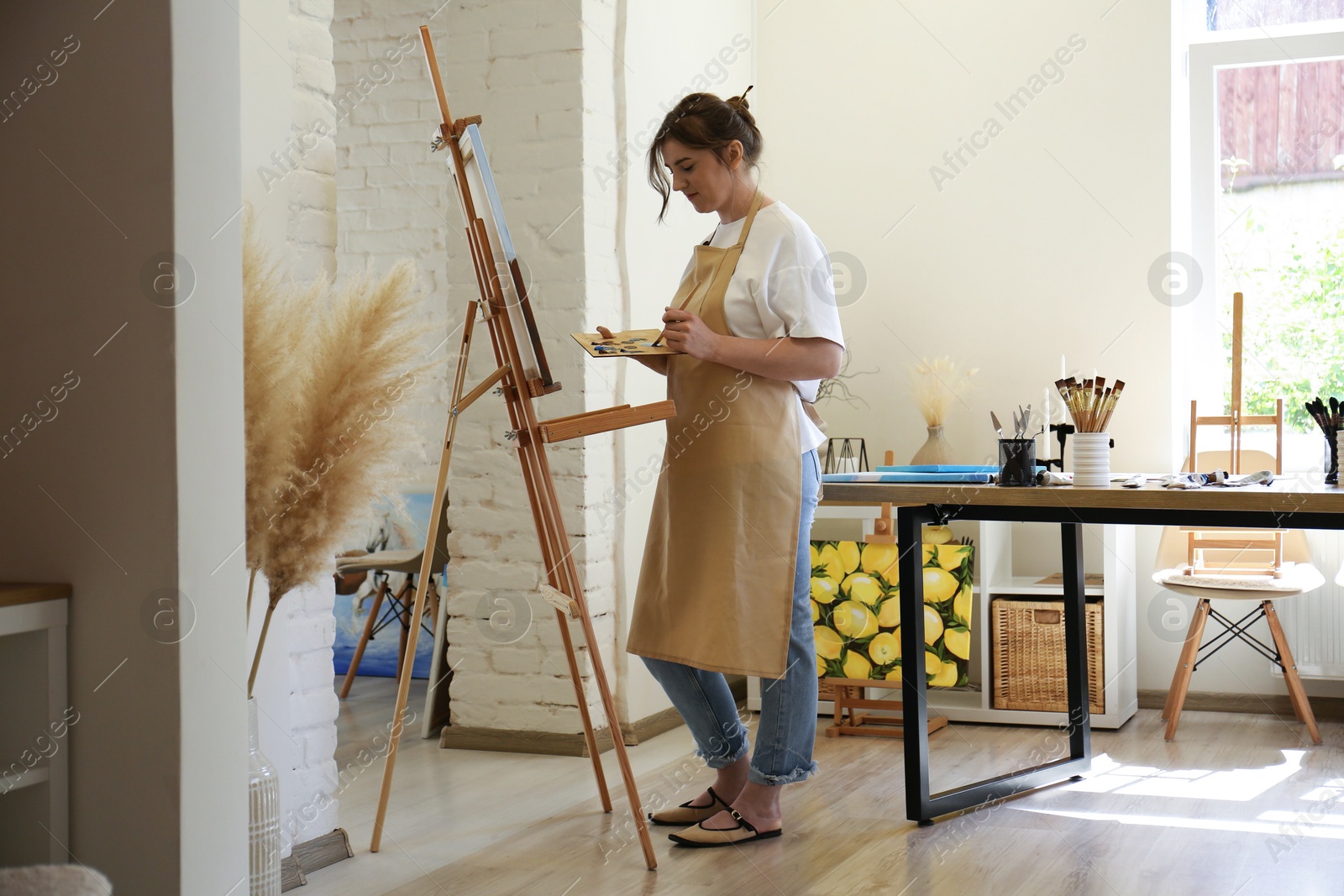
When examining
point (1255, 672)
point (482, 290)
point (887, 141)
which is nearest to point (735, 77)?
point (887, 141)

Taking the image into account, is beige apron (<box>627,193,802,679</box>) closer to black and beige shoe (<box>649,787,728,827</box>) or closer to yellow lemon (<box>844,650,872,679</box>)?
black and beige shoe (<box>649,787,728,827</box>)

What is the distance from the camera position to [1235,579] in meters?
3.62

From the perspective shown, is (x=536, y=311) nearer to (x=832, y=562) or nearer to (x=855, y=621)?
(x=832, y=562)

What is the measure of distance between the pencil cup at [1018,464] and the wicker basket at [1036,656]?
110 centimetres

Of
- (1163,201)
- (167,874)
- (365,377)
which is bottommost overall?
(167,874)

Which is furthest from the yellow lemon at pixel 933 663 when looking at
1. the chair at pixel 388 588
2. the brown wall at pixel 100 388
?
the brown wall at pixel 100 388

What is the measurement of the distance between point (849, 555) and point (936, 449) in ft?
1.80

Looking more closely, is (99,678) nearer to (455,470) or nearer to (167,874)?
(167,874)

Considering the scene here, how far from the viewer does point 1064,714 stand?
3.81 meters

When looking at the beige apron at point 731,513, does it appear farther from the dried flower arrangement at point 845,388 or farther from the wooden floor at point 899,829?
the dried flower arrangement at point 845,388

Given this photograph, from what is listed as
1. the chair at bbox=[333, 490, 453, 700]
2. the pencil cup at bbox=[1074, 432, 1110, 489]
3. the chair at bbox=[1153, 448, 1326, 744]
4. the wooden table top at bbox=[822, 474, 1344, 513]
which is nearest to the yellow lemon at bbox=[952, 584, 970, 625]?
the chair at bbox=[1153, 448, 1326, 744]

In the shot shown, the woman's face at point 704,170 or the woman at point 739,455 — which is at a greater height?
the woman's face at point 704,170

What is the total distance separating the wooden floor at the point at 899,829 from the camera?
7.97 ft

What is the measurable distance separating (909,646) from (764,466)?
616mm
